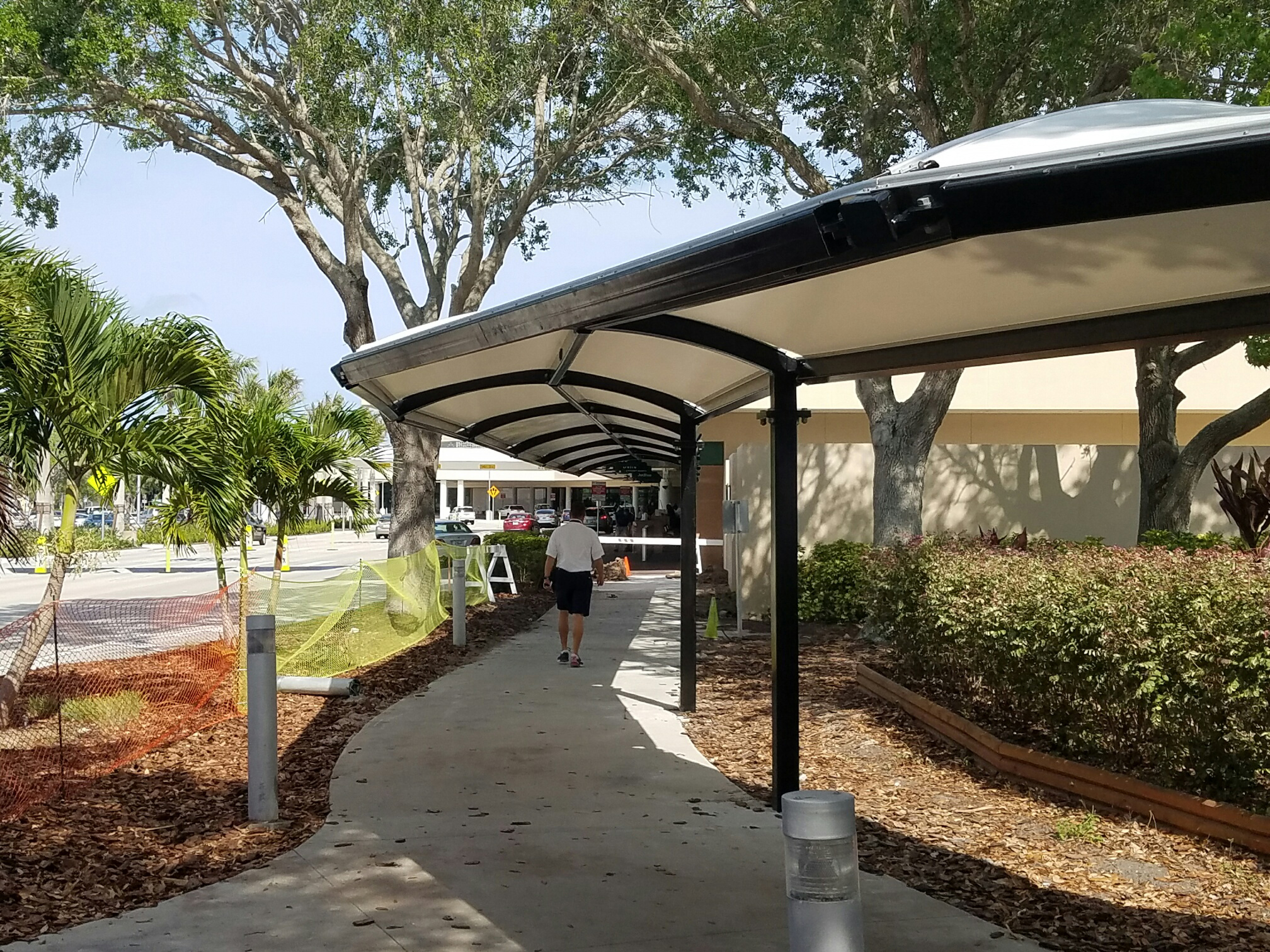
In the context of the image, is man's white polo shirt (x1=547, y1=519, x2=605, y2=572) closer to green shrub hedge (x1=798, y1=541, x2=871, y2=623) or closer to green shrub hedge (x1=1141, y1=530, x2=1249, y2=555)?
green shrub hedge (x1=798, y1=541, x2=871, y2=623)

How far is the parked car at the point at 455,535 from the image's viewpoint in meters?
34.2

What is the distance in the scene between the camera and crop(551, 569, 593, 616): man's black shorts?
41.4ft

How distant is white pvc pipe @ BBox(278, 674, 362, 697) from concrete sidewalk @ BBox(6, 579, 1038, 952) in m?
1.05

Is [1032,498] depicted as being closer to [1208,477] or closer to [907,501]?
[1208,477]

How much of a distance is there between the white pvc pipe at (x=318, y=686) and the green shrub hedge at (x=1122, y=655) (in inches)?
194

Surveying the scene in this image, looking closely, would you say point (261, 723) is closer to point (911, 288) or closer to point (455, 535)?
point (911, 288)

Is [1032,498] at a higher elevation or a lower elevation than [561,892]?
higher

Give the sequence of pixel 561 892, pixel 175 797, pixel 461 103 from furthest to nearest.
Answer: pixel 461 103 < pixel 175 797 < pixel 561 892

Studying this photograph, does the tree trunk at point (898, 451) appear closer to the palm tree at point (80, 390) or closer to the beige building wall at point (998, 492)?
the beige building wall at point (998, 492)

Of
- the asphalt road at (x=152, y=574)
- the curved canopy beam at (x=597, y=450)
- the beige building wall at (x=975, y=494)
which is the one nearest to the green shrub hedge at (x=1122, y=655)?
the curved canopy beam at (x=597, y=450)

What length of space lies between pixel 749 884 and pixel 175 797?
135 inches

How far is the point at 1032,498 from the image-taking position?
1873 cm

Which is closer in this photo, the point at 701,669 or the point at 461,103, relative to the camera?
the point at 701,669

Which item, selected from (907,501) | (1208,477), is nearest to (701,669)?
(907,501)
